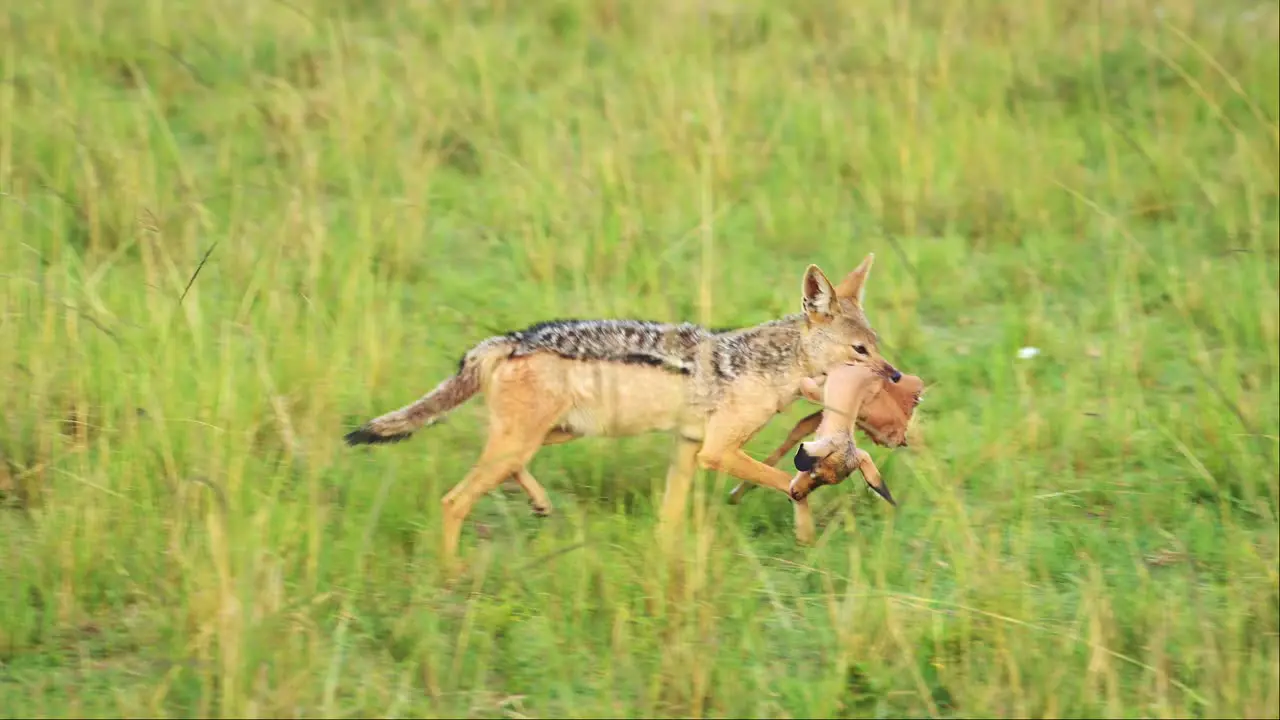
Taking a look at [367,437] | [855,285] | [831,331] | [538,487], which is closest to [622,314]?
[855,285]

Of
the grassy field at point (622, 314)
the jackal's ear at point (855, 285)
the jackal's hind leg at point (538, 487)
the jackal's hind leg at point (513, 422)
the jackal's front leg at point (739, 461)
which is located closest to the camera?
the grassy field at point (622, 314)

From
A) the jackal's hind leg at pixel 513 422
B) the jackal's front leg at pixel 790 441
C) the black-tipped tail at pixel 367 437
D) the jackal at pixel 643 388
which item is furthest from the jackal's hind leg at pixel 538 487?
the jackal's front leg at pixel 790 441

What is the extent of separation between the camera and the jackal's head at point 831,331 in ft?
18.7

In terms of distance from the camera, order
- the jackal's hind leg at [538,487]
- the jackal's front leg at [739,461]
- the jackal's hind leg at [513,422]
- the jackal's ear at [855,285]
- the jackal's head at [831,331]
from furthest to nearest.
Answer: the jackal's ear at [855,285] < the jackal's head at [831,331] < the jackal's hind leg at [538,487] < the jackal's front leg at [739,461] < the jackal's hind leg at [513,422]

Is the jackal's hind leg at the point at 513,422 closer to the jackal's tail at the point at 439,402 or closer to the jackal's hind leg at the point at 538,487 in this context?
the jackal's tail at the point at 439,402

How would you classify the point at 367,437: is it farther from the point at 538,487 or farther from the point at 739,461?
the point at 739,461

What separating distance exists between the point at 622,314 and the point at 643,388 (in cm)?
166

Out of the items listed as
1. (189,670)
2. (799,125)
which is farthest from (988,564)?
(799,125)

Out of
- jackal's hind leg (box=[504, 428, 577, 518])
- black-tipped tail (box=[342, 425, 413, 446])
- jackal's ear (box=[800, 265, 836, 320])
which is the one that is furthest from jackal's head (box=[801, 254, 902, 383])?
black-tipped tail (box=[342, 425, 413, 446])

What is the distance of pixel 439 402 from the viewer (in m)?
5.28

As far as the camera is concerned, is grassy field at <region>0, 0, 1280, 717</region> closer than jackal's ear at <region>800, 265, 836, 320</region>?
Yes

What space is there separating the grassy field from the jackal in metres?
0.20

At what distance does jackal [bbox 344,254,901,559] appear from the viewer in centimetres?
519

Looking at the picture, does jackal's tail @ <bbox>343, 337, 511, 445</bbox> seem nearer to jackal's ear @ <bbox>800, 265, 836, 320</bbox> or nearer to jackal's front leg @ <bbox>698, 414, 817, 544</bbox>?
jackal's front leg @ <bbox>698, 414, 817, 544</bbox>
